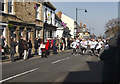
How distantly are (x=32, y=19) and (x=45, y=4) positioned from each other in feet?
19.3

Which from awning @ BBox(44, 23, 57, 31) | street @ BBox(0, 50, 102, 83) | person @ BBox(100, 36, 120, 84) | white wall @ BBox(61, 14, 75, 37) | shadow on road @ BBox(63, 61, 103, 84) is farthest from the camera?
white wall @ BBox(61, 14, 75, 37)

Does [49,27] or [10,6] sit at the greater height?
[10,6]

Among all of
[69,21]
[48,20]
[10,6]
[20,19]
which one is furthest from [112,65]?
[69,21]

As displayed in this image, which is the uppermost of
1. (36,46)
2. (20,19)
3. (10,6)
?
(10,6)

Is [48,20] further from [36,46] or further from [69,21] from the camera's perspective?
[69,21]

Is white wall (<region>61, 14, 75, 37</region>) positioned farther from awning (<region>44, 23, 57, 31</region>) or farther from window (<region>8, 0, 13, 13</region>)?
window (<region>8, 0, 13, 13</region>)

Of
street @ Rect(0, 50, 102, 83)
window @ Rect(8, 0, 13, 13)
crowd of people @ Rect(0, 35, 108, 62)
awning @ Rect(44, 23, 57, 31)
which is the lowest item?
street @ Rect(0, 50, 102, 83)

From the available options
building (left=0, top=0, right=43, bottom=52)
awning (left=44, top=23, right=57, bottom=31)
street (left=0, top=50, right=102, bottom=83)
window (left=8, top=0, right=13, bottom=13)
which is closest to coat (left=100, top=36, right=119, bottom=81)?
street (left=0, top=50, right=102, bottom=83)

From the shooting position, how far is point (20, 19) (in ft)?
76.1

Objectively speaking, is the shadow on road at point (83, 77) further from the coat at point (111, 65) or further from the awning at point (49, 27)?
the awning at point (49, 27)

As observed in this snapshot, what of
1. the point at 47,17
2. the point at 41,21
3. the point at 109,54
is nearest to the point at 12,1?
the point at 41,21

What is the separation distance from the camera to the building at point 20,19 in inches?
799

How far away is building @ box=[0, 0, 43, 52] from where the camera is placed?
20297 mm

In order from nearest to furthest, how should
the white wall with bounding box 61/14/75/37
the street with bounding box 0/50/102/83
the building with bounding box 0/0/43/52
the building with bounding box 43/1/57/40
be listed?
the street with bounding box 0/50/102/83, the building with bounding box 0/0/43/52, the building with bounding box 43/1/57/40, the white wall with bounding box 61/14/75/37
